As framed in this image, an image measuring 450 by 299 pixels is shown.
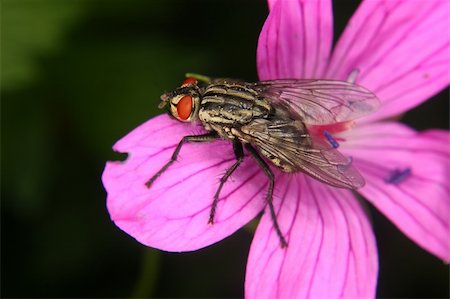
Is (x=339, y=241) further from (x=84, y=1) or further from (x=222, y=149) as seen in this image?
(x=84, y=1)

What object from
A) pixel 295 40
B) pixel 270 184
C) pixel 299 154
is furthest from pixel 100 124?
pixel 299 154

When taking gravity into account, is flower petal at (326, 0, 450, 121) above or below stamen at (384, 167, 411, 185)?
above

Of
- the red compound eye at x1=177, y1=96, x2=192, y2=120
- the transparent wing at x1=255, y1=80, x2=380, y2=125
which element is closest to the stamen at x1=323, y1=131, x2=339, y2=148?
the transparent wing at x1=255, y1=80, x2=380, y2=125

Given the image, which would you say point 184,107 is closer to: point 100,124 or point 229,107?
point 229,107

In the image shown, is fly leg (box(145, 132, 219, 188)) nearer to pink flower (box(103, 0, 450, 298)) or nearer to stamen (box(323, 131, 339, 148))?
pink flower (box(103, 0, 450, 298))

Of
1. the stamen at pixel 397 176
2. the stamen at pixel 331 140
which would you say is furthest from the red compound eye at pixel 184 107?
the stamen at pixel 397 176

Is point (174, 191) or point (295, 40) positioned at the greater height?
point (295, 40)

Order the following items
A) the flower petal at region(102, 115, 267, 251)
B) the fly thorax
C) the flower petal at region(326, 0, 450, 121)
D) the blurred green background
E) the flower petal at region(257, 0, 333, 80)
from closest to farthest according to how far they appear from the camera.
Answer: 1. the flower petal at region(102, 115, 267, 251)
2. the fly thorax
3. the flower petal at region(257, 0, 333, 80)
4. the flower petal at region(326, 0, 450, 121)
5. the blurred green background

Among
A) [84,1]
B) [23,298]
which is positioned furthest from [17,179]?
[84,1]
